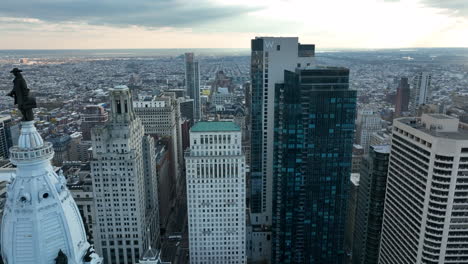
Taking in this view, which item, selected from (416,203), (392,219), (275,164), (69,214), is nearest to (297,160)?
(275,164)

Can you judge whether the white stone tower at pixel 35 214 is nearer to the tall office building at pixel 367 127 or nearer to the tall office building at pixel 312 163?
the tall office building at pixel 312 163

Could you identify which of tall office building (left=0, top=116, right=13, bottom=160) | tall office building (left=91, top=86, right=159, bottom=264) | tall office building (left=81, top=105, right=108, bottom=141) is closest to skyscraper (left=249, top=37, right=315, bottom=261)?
tall office building (left=91, top=86, right=159, bottom=264)

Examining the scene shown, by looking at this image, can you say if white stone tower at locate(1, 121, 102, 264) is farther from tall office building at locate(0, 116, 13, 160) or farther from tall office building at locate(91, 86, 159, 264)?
tall office building at locate(0, 116, 13, 160)

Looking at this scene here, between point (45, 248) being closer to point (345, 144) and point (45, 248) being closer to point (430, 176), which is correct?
point (430, 176)

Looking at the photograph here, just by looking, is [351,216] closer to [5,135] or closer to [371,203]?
[371,203]

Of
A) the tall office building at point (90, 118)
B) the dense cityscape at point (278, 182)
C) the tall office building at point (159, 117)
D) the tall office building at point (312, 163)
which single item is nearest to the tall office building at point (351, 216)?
the dense cityscape at point (278, 182)

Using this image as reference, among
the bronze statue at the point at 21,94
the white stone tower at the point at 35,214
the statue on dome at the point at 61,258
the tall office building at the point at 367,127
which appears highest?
the bronze statue at the point at 21,94

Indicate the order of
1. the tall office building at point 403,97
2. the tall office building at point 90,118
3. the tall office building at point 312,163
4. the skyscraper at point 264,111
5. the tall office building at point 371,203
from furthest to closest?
the tall office building at point 403,97 < the tall office building at point 90,118 < the skyscraper at point 264,111 < the tall office building at point 371,203 < the tall office building at point 312,163
